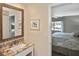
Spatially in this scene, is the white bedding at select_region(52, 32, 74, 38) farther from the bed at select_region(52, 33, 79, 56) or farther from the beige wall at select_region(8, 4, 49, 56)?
the beige wall at select_region(8, 4, 49, 56)

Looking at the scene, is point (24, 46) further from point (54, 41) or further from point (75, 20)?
point (75, 20)

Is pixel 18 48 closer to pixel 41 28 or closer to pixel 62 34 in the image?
pixel 41 28

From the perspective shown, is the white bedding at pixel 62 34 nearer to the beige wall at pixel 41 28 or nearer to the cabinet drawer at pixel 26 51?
the beige wall at pixel 41 28

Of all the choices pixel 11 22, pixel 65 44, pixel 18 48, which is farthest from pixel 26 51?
pixel 65 44

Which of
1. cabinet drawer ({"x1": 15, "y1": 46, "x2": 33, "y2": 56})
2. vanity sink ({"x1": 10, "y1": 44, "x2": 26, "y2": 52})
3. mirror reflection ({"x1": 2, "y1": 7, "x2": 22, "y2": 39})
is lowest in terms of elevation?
cabinet drawer ({"x1": 15, "y1": 46, "x2": 33, "y2": 56})

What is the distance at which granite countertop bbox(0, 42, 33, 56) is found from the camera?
193 cm

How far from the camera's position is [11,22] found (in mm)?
2031

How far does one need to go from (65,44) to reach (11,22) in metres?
1.00

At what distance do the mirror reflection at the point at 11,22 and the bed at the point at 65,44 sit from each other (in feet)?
2.14

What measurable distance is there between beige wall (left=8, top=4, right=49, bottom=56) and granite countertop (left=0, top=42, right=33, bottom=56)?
0.11 metres

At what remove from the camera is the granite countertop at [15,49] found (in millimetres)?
1932

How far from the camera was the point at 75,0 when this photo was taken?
6.34 ft

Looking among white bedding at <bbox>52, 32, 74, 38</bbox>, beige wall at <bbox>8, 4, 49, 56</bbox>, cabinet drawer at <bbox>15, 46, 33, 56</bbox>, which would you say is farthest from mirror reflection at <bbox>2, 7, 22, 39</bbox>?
white bedding at <bbox>52, 32, 74, 38</bbox>

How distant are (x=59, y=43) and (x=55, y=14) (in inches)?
20.5
